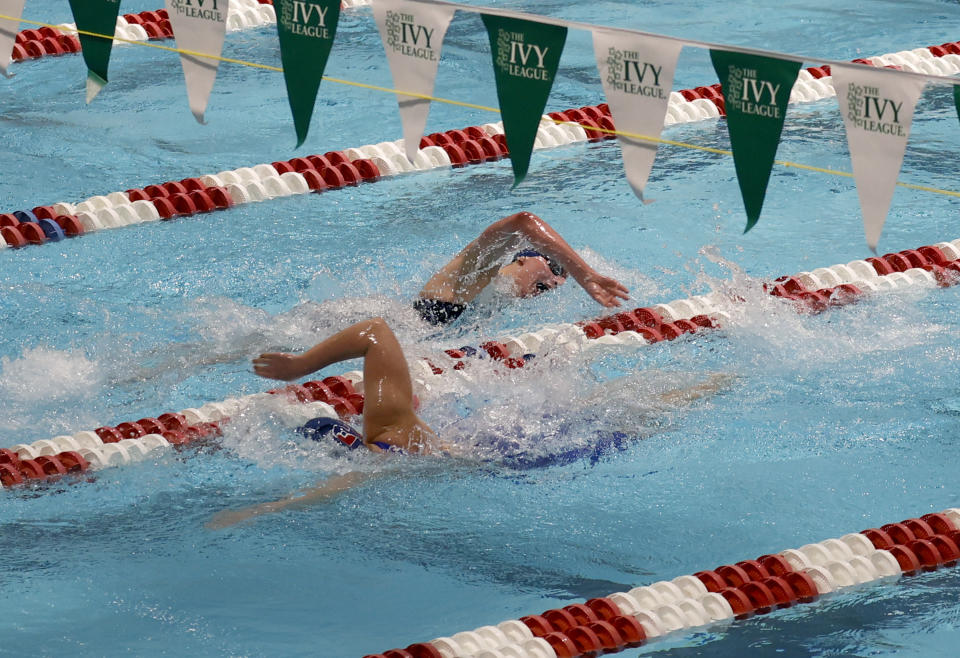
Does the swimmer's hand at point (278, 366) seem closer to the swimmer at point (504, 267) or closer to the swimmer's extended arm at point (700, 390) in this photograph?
the swimmer at point (504, 267)

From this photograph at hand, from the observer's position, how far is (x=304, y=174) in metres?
6.45

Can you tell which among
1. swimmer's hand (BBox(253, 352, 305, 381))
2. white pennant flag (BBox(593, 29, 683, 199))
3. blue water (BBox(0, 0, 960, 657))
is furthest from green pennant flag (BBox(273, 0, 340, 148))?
blue water (BBox(0, 0, 960, 657))

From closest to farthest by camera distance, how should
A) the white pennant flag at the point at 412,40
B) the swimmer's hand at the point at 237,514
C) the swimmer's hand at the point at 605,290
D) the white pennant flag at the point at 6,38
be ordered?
the white pennant flag at the point at 412,40 → the swimmer's hand at the point at 237,514 → the swimmer's hand at the point at 605,290 → the white pennant flag at the point at 6,38

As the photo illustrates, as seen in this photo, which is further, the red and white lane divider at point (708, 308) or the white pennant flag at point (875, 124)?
the red and white lane divider at point (708, 308)

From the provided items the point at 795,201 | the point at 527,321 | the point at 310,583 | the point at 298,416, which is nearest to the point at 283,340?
the point at 298,416

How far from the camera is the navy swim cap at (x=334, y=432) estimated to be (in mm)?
4234

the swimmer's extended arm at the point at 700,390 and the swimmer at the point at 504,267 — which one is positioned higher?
the swimmer at the point at 504,267

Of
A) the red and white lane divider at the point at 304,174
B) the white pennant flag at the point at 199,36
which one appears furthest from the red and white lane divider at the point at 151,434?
the red and white lane divider at the point at 304,174

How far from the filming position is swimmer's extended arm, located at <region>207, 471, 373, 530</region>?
159 inches

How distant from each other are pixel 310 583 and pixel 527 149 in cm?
130

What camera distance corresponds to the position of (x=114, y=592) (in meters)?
3.76

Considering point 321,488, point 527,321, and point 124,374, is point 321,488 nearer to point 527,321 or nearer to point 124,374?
point 124,374

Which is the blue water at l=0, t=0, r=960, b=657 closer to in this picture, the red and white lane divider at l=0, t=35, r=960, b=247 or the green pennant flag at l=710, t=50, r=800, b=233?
the red and white lane divider at l=0, t=35, r=960, b=247

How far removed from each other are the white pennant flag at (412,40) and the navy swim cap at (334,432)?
93cm
